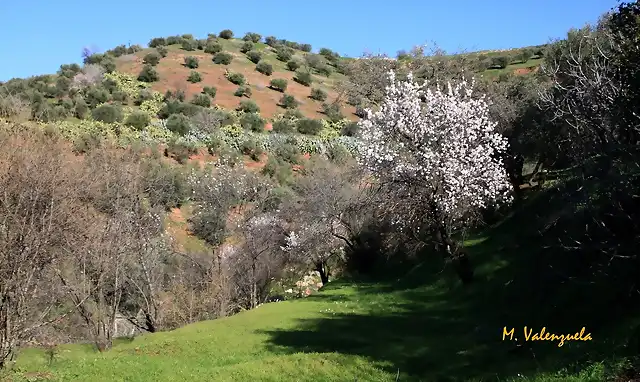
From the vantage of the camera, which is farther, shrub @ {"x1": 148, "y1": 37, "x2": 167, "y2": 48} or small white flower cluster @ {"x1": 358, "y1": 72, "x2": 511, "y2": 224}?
shrub @ {"x1": 148, "y1": 37, "x2": 167, "y2": 48}

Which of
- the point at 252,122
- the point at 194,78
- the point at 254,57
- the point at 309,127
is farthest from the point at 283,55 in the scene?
the point at 252,122

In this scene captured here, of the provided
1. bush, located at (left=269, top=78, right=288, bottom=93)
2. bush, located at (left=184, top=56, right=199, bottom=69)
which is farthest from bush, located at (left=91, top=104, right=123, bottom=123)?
bush, located at (left=269, top=78, right=288, bottom=93)

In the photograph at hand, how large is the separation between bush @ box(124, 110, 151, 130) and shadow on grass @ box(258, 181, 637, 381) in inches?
1500

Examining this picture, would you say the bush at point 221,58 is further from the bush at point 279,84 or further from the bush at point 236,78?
the bush at point 279,84

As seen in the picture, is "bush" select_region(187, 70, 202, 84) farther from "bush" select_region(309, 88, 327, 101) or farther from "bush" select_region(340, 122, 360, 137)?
"bush" select_region(340, 122, 360, 137)

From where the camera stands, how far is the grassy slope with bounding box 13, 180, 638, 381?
16.2 metres

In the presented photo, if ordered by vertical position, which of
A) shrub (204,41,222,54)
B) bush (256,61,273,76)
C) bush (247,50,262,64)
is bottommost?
bush (256,61,273,76)

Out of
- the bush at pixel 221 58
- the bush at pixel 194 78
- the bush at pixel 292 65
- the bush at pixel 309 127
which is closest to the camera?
the bush at pixel 309 127

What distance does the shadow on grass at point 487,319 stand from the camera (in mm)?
15250

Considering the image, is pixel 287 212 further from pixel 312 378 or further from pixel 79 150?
pixel 312 378

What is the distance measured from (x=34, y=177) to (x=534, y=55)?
8242 cm

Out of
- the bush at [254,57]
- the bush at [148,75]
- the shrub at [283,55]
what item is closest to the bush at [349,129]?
the bush at [148,75]

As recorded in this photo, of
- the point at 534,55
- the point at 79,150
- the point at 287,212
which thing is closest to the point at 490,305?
the point at 287,212

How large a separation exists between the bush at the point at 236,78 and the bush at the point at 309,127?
16757 mm
